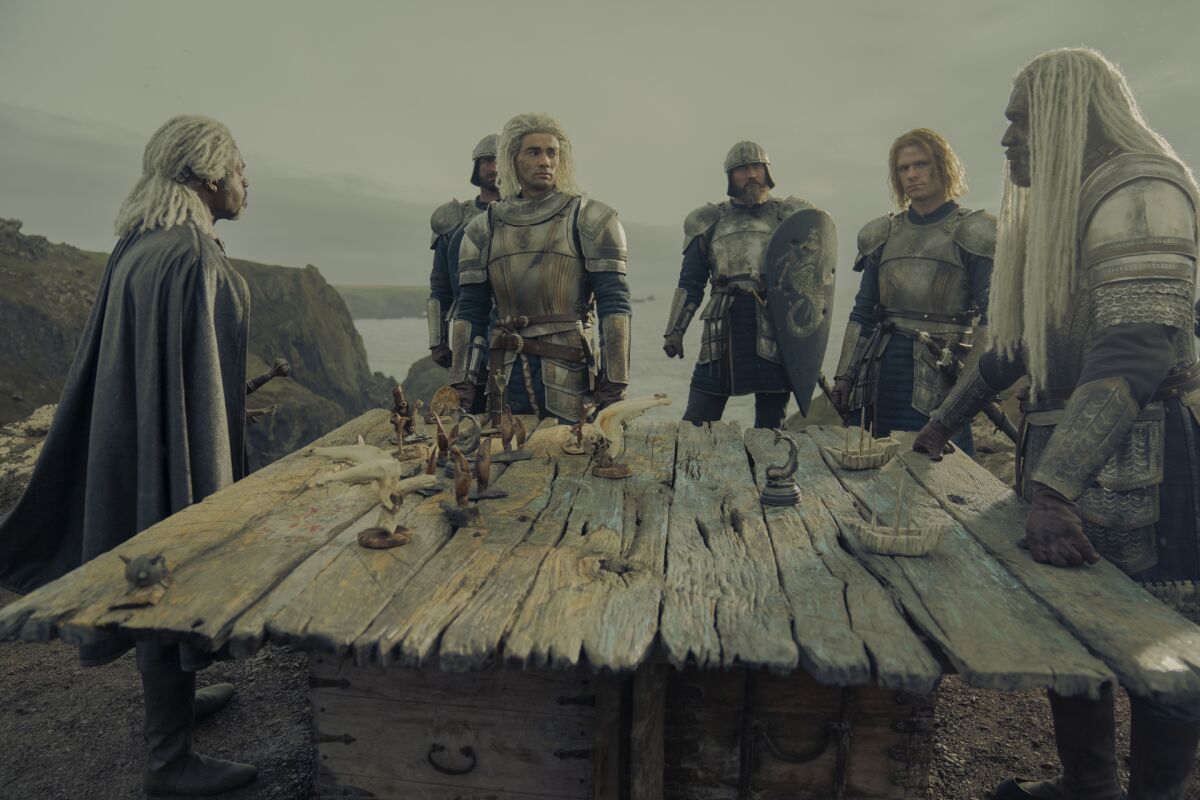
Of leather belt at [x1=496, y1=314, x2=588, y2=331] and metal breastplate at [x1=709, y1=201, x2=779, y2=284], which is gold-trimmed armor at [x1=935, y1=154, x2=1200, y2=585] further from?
metal breastplate at [x1=709, y1=201, x2=779, y2=284]

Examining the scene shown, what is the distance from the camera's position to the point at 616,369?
409 cm

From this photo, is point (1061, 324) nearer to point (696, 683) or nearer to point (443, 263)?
point (696, 683)

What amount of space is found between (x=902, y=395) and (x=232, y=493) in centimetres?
351

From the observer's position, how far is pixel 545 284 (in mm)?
4047

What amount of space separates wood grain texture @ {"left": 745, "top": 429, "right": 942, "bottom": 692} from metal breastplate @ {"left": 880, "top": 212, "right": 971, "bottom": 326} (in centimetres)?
239

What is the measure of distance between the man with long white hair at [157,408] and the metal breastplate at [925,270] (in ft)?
11.3

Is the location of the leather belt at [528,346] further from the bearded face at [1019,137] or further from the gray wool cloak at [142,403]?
the bearded face at [1019,137]

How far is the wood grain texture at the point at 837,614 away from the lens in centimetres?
149

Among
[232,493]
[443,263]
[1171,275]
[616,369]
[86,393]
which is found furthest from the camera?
[443,263]

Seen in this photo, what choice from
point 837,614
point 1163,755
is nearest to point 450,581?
point 837,614

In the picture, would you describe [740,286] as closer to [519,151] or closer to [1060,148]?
[519,151]

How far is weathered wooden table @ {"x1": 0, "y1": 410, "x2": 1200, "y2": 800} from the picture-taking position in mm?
1556

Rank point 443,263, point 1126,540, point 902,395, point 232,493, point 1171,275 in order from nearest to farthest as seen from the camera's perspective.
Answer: point 1171,275, point 1126,540, point 232,493, point 902,395, point 443,263

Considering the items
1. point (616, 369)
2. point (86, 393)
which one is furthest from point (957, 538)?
point (86, 393)
